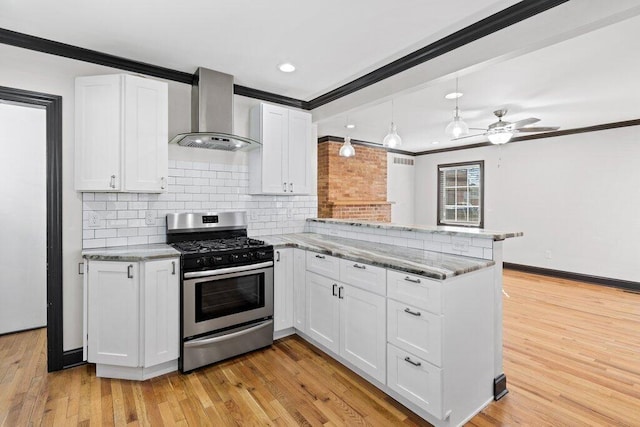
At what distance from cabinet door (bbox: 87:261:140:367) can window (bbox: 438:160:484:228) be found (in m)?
6.66

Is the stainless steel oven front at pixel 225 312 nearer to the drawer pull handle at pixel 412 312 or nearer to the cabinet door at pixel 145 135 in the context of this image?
the cabinet door at pixel 145 135

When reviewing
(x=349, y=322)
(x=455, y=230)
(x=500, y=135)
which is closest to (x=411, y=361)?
(x=349, y=322)

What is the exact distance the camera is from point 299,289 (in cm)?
308

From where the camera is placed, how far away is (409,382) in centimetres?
200

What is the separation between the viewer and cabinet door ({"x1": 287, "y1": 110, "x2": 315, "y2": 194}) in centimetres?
357

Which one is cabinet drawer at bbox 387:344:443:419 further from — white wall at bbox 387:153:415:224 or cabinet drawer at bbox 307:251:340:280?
white wall at bbox 387:153:415:224

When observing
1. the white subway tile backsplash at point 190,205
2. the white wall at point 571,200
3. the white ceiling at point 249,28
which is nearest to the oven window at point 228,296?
the white subway tile backsplash at point 190,205

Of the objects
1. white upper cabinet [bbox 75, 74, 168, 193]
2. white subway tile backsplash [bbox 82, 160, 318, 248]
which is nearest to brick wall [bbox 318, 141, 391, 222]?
white subway tile backsplash [bbox 82, 160, 318, 248]

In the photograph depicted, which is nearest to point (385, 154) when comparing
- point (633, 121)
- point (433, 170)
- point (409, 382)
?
point (433, 170)

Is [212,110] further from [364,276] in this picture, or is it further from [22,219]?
[22,219]

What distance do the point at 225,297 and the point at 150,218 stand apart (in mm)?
1062

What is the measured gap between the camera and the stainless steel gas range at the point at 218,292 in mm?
2518

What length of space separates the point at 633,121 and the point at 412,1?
5060mm

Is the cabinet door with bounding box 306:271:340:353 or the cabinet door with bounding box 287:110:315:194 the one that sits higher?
the cabinet door with bounding box 287:110:315:194
